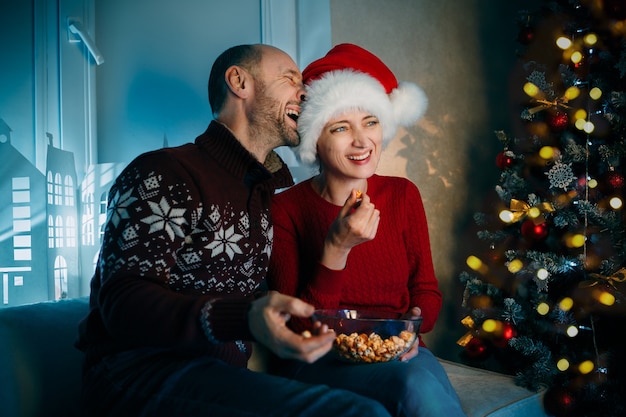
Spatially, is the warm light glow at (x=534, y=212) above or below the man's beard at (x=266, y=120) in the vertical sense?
below

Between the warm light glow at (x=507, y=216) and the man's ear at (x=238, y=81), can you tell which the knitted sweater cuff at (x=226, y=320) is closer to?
the man's ear at (x=238, y=81)

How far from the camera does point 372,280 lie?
6.02 ft

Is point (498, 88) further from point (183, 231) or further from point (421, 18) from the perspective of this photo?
point (183, 231)

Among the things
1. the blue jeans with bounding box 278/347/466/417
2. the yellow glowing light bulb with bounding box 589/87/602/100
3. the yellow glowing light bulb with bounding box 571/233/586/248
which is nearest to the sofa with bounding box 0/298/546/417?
the blue jeans with bounding box 278/347/466/417

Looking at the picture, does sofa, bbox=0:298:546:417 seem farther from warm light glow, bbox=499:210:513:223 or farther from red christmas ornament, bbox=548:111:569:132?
red christmas ornament, bbox=548:111:569:132

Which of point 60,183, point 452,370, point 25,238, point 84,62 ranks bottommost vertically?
point 452,370

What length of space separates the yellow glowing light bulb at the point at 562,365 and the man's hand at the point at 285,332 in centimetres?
145

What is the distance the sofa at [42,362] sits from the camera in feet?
4.65

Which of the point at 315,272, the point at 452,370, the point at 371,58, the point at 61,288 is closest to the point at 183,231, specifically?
the point at 315,272

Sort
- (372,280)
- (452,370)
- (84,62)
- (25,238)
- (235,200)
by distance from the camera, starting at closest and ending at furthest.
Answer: (235,200) → (372,280) → (452,370) → (25,238) → (84,62)

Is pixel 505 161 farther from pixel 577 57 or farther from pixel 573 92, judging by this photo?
pixel 577 57

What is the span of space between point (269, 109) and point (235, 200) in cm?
35

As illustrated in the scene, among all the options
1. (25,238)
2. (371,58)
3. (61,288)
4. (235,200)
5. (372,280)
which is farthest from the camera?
(61,288)

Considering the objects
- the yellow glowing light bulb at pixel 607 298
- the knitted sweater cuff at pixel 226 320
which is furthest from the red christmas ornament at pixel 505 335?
the knitted sweater cuff at pixel 226 320
